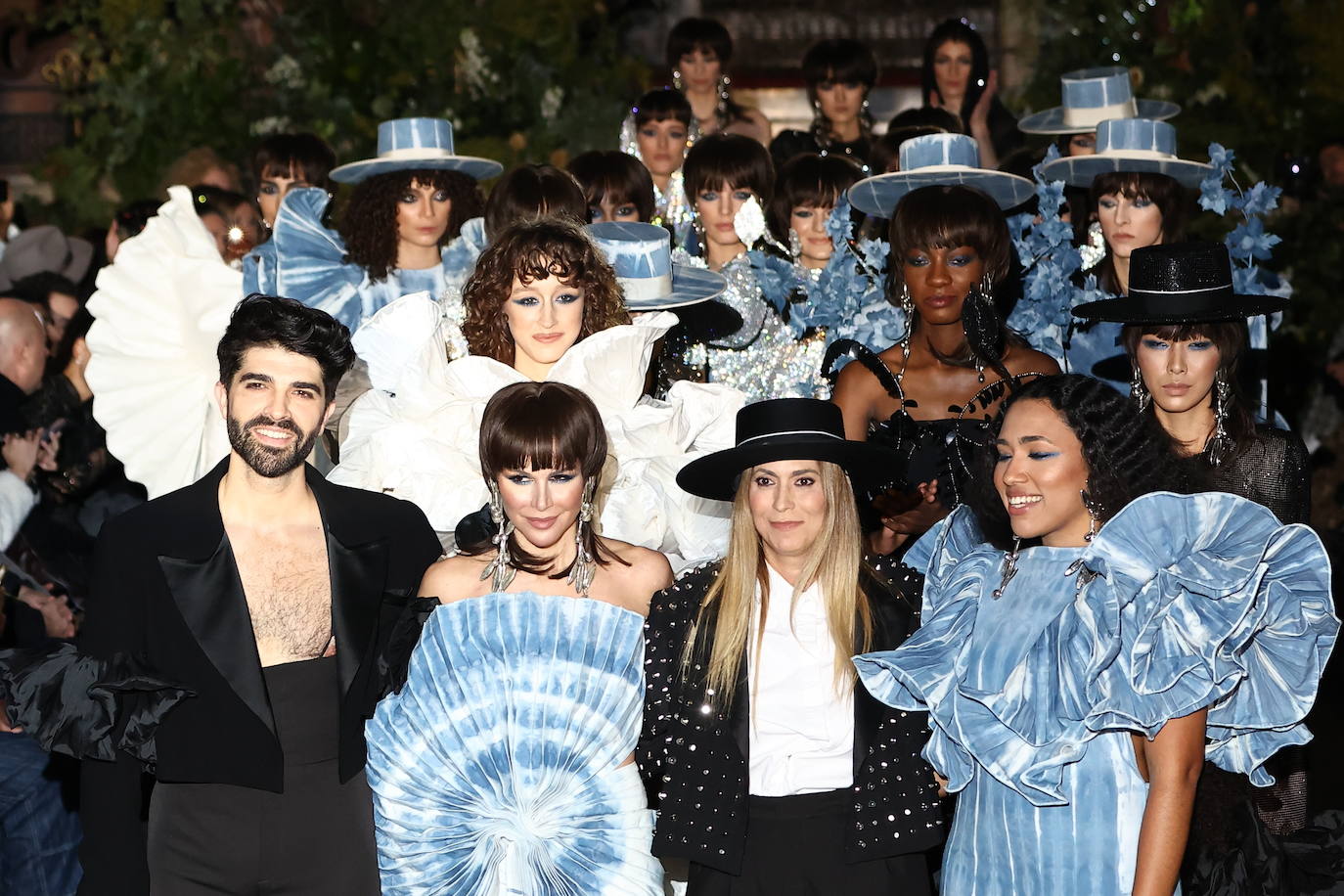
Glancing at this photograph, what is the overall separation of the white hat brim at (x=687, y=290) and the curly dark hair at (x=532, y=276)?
1.27 ft

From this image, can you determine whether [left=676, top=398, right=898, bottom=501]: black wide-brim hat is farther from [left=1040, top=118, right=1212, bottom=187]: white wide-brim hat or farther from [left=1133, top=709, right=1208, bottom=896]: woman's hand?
[left=1040, top=118, right=1212, bottom=187]: white wide-brim hat

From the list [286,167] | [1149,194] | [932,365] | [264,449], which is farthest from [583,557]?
[286,167]

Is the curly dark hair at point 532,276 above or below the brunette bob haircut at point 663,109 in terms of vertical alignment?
below

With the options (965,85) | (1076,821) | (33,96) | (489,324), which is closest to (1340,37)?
(965,85)

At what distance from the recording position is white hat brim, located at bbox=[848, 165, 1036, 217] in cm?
580

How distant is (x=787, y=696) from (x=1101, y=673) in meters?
0.72

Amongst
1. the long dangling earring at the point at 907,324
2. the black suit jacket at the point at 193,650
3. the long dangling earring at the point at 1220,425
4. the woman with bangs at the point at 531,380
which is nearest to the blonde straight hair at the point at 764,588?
the woman with bangs at the point at 531,380

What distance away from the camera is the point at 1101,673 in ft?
11.5

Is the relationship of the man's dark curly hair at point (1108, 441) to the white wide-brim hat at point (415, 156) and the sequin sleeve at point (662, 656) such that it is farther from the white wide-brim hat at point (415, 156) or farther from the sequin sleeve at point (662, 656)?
the white wide-brim hat at point (415, 156)

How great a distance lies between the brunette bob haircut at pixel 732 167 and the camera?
22.0 feet

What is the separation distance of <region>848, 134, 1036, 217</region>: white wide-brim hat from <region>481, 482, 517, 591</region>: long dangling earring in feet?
7.28

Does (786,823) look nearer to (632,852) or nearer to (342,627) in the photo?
(632,852)

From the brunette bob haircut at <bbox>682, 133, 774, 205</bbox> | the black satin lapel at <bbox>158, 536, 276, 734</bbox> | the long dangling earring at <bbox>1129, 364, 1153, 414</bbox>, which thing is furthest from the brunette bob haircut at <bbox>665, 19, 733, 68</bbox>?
the black satin lapel at <bbox>158, 536, 276, 734</bbox>

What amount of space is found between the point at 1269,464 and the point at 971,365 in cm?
103
